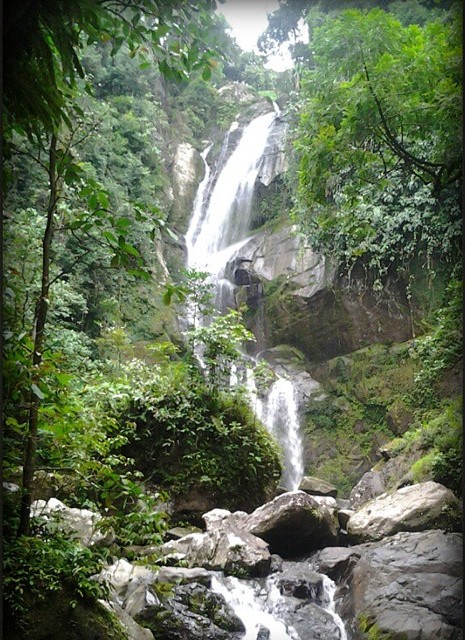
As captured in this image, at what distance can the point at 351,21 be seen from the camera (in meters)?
1.96

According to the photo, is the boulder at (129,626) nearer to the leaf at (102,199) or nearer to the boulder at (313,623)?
the boulder at (313,623)

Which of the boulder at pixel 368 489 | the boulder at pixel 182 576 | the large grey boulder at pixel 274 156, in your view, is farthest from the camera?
the large grey boulder at pixel 274 156

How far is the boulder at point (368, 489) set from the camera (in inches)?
192

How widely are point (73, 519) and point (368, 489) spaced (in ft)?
12.9

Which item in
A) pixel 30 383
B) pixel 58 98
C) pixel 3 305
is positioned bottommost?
pixel 30 383

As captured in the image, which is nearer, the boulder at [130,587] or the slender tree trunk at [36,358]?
the slender tree trunk at [36,358]

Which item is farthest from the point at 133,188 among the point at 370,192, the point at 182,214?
the point at 182,214

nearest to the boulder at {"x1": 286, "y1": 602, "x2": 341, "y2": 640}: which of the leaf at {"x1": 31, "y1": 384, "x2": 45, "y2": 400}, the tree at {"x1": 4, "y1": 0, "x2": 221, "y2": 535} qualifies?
the tree at {"x1": 4, "y1": 0, "x2": 221, "y2": 535}

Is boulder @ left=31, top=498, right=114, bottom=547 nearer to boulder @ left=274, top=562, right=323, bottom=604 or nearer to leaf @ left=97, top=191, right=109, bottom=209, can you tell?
leaf @ left=97, top=191, right=109, bottom=209

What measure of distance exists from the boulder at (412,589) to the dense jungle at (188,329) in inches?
0.5

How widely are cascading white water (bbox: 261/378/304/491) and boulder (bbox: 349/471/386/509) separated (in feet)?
4.07

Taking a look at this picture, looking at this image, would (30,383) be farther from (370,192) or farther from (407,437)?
(407,437)

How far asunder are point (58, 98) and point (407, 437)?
4.97 metres

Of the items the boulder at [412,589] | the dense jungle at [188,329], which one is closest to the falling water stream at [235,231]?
the dense jungle at [188,329]
